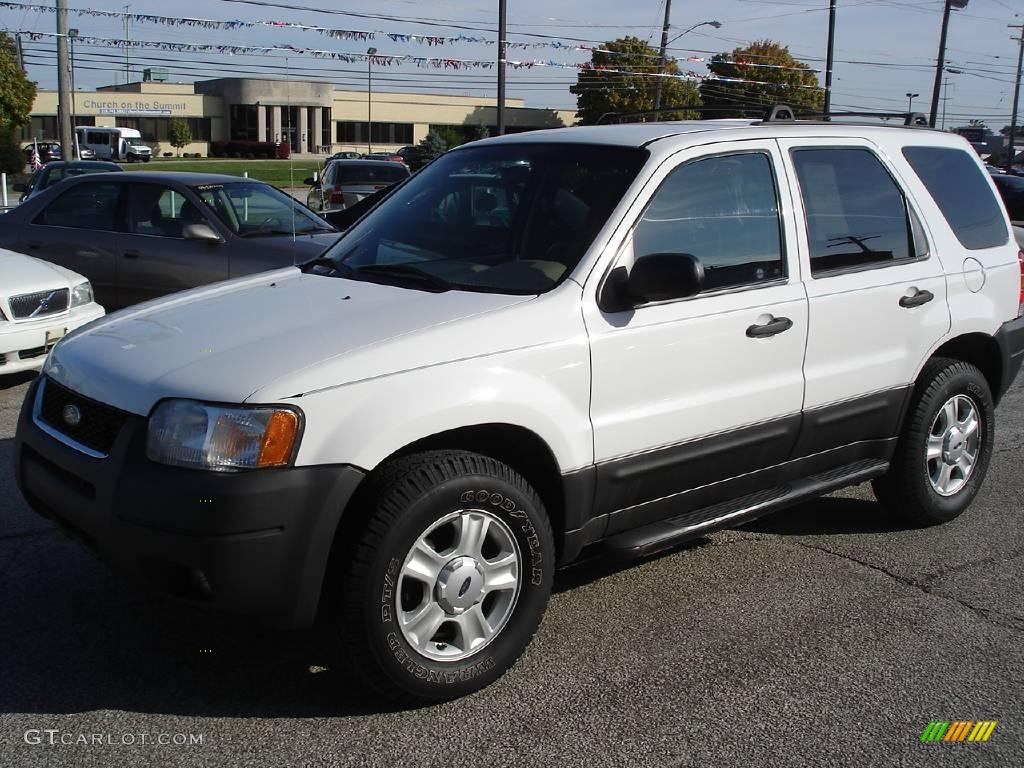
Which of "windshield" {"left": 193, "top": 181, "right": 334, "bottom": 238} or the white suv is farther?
"windshield" {"left": 193, "top": 181, "right": 334, "bottom": 238}

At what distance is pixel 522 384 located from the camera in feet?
11.4

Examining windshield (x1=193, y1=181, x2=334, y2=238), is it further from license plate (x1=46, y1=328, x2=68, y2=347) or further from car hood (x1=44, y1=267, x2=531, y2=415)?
car hood (x1=44, y1=267, x2=531, y2=415)

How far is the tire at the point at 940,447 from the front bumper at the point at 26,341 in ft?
17.5

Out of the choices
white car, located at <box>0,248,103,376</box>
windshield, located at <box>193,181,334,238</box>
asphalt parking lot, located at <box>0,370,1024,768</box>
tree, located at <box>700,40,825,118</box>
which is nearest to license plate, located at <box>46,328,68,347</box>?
white car, located at <box>0,248,103,376</box>

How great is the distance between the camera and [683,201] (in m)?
4.05

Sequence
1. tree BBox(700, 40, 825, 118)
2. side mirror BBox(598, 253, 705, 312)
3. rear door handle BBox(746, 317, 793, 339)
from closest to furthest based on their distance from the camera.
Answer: side mirror BBox(598, 253, 705, 312)
rear door handle BBox(746, 317, 793, 339)
tree BBox(700, 40, 825, 118)

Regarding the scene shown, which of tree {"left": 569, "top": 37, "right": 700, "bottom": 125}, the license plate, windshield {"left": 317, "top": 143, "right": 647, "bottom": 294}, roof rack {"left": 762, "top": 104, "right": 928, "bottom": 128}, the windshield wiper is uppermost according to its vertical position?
tree {"left": 569, "top": 37, "right": 700, "bottom": 125}

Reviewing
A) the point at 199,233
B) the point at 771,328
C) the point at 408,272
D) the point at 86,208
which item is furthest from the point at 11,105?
the point at 771,328

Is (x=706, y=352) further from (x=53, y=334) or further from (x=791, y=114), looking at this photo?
(x=53, y=334)

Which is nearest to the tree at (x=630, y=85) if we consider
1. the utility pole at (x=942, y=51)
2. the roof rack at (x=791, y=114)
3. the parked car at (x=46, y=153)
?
the utility pole at (x=942, y=51)

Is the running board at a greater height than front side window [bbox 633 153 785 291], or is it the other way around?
front side window [bbox 633 153 785 291]

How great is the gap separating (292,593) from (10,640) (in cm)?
136

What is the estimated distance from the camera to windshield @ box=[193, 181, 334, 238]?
9.63 meters

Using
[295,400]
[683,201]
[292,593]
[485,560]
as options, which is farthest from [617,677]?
[683,201]
